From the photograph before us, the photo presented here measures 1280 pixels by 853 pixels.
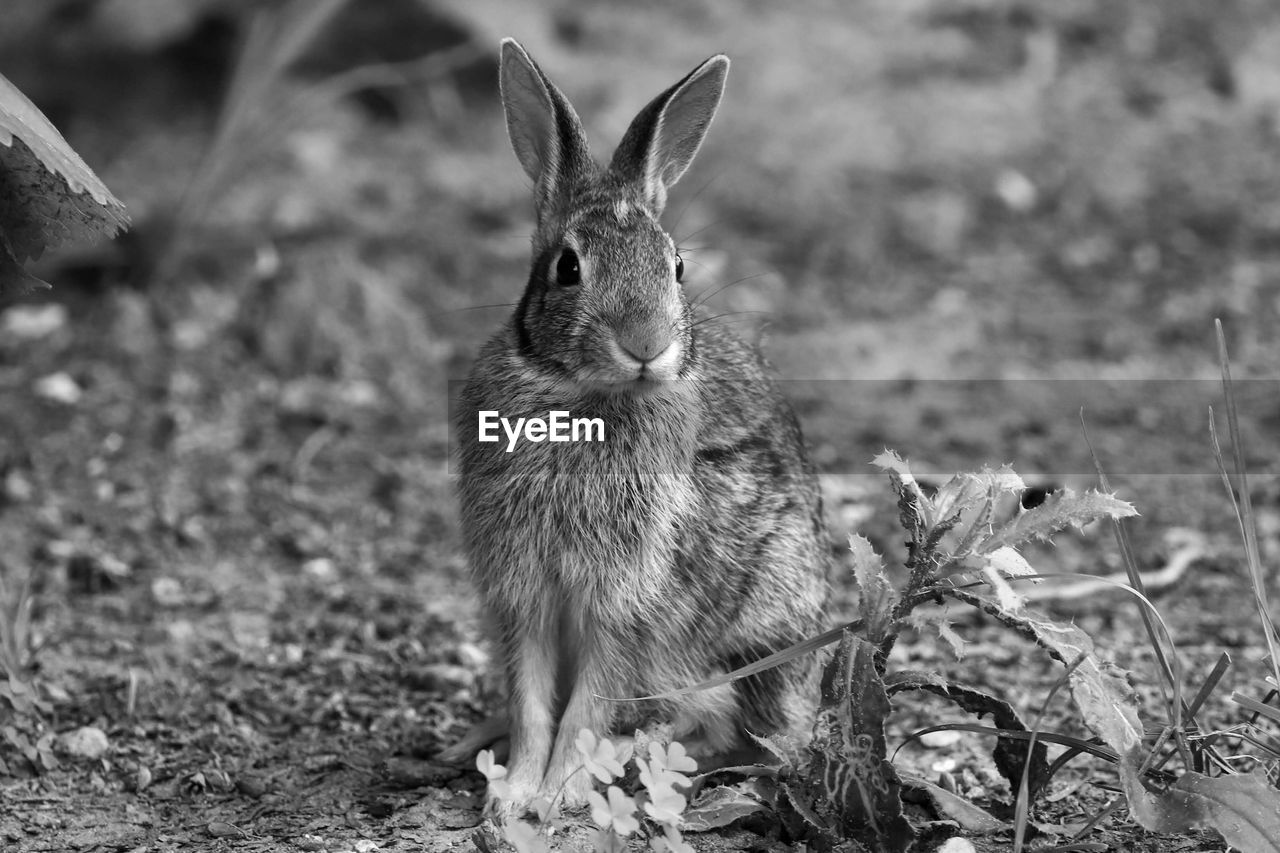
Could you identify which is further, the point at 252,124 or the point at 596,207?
the point at 252,124

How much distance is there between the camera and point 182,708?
498 centimetres

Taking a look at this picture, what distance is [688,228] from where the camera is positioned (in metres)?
9.17

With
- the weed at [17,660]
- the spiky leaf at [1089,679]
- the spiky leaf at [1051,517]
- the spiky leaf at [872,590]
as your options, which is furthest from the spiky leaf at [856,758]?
the weed at [17,660]

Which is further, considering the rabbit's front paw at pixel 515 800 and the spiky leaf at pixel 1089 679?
the rabbit's front paw at pixel 515 800

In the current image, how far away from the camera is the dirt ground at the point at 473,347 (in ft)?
15.9

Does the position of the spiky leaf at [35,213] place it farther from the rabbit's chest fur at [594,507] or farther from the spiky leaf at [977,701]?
the spiky leaf at [977,701]

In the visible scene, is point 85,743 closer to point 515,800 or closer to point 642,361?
point 515,800

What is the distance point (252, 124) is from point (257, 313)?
103 centimetres


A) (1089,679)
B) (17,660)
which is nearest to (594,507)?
(1089,679)

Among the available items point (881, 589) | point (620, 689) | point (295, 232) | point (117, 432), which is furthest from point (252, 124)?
point (881, 589)

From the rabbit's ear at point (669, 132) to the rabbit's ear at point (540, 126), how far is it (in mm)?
130

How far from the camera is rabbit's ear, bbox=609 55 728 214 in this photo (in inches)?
166

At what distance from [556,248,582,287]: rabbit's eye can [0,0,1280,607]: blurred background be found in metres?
2.72

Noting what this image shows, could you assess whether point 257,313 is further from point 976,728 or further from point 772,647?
point 976,728
